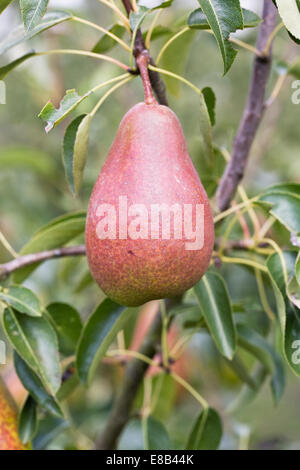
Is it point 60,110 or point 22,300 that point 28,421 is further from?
point 60,110

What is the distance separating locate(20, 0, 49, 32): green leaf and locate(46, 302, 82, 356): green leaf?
1.50 feet

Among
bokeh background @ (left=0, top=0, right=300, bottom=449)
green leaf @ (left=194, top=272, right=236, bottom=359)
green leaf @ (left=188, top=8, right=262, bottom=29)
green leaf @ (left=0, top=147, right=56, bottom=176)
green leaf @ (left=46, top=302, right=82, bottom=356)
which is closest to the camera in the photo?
green leaf @ (left=188, top=8, right=262, bottom=29)

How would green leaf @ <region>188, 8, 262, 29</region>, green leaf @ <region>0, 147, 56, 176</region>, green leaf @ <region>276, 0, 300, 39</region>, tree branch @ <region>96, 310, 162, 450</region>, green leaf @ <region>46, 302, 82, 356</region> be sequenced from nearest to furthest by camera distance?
green leaf @ <region>276, 0, 300, 39</region>, green leaf @ <region>188, 8, 262, 29</region>, green leaf @ <region>46, 302, 82, 356</region>, tree branch @ <region>96, 310, 162, 450</region>, green leaf @ <region>0, 147, 56, 176</region>

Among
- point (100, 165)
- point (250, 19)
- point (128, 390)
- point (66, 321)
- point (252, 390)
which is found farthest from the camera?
point (100, 165)

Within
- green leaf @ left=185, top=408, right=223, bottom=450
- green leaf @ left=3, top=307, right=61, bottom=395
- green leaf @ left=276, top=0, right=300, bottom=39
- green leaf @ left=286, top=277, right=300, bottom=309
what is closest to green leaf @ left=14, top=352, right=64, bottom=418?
green leaf @ left=3, top=307, right=61, bottom=395

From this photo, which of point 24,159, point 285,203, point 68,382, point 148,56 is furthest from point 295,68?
point 24,159

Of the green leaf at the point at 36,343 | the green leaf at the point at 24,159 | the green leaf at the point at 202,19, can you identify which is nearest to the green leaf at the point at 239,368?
the green leaf at the point at 36,343

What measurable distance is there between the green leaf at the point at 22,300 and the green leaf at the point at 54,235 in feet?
0.37

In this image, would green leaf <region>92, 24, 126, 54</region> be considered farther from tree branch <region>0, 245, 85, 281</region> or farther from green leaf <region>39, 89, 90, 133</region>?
tree branch <region>0, 245, 85, 281</region>

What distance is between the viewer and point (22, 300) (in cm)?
89

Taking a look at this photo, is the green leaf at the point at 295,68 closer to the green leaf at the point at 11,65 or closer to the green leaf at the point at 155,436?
the green leaf at the point at 11,65

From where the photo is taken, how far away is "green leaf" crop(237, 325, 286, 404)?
1.11m

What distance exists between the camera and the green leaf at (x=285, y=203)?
2.95 feet

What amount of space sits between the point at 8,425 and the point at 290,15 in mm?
712
